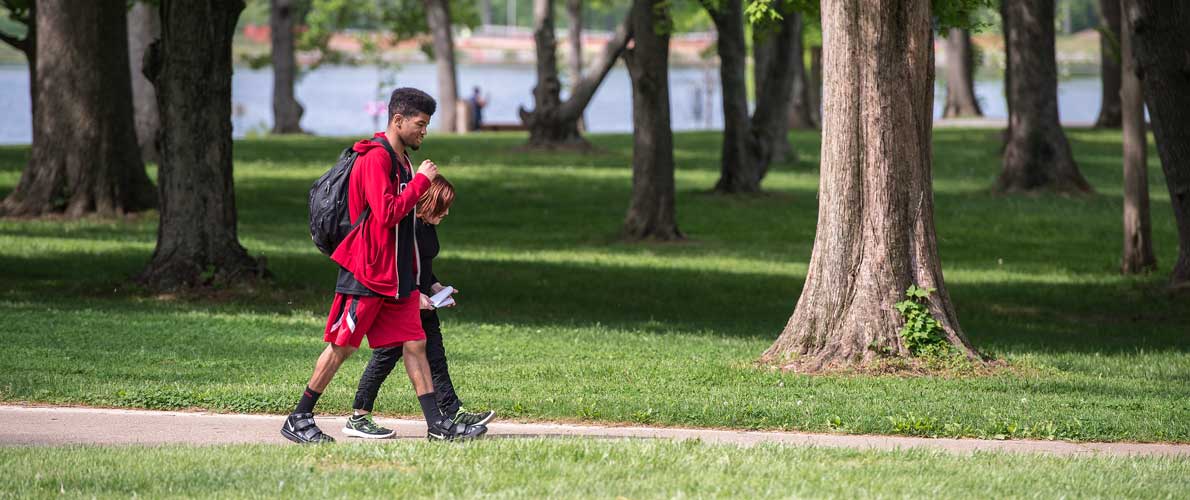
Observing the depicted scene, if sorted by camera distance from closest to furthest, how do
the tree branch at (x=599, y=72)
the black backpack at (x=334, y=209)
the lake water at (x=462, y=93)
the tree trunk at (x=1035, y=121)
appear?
the black backpack at (x=334, y=209), the tree trunk at (x=1035, y=121), the tree branch at (x=599, y=72), the lake water at (x=462, y=93)

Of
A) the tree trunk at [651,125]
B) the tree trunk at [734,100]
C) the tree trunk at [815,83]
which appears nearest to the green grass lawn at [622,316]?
the tree trunk at [734,100]

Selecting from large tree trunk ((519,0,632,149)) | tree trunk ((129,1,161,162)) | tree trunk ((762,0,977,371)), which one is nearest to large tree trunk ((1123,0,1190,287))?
tree trunk ((762,0,977,371))

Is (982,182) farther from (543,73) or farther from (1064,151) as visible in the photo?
(543,73)

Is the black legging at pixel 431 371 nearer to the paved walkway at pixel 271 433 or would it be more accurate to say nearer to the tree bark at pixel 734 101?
the paved walkway at pixel 271 433

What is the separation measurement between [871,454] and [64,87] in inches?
644

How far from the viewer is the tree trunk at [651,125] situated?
21.3 meters

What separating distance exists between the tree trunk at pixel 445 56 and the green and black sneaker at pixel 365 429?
4024cm

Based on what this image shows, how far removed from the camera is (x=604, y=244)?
2222cm

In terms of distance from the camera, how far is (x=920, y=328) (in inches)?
433

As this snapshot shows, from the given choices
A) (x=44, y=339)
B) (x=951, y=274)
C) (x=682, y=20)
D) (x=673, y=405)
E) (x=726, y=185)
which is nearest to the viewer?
(x=673, y=405)

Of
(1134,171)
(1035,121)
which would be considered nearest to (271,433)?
(1134,171)

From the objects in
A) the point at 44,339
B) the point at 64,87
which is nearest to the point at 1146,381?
the point at 44,339

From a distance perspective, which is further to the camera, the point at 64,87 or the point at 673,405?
the point at 64,87

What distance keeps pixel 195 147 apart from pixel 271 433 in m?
7.38
